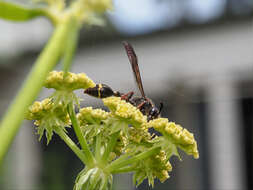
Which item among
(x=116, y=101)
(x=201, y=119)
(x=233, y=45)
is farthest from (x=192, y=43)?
(x=116, y=101)

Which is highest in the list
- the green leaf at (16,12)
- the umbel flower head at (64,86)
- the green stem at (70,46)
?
the green leaf at (16,12)

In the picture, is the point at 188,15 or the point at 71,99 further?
the point at 188,15

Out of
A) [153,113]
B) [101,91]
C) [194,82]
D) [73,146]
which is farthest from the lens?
[194,82]

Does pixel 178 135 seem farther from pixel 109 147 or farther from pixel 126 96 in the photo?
pixel 126 96

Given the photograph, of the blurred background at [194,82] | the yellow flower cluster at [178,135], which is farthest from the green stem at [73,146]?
the blurred background at [194,82]

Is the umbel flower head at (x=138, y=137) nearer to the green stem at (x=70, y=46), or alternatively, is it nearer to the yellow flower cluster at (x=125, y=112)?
the yellow flower cluster at (x=125, y=112)

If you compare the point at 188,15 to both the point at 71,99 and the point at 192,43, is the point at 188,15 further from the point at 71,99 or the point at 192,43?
the point at 71,99

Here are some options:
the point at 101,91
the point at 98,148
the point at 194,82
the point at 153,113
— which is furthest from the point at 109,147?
the point at 194,82
